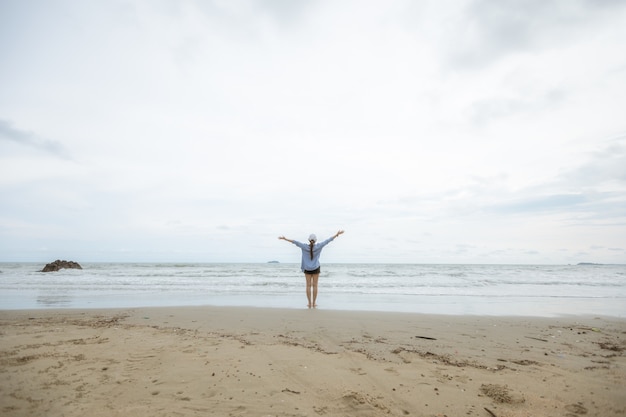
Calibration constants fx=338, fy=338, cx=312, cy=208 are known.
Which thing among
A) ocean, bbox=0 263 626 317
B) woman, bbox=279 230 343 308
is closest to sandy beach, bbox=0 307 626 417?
woman, bbox=279 230 343 308

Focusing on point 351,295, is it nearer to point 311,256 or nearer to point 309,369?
point 311,256

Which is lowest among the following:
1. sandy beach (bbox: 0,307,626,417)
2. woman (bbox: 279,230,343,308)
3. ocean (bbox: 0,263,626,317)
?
ocean (bbox: 0,263,626,317)

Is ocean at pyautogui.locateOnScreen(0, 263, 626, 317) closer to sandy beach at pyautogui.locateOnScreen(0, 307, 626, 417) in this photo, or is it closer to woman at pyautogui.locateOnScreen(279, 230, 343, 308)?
woman at pyautogui.locateOnScreen(279, 230, 343, 308)

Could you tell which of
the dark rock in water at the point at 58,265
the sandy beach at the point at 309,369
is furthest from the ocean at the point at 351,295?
the sandy beach at the point at 309,369

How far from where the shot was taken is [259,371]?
13.4 ft

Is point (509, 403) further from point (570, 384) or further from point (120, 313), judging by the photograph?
point (120, 313)

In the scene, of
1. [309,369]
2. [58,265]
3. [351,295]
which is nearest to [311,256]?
[351,295]

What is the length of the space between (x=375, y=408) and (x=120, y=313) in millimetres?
8134

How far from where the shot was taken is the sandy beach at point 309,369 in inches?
128

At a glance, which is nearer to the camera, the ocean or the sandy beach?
the sandy beach

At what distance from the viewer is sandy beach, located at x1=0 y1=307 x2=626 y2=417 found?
324 cm

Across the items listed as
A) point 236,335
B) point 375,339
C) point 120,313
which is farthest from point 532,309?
point 120,313

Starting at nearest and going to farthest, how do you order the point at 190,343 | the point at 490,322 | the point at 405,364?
the point at 405,364, the point at 190,343, the point at 490,322

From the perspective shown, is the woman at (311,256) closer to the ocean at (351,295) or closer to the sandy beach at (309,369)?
the ocean at (351,295)
